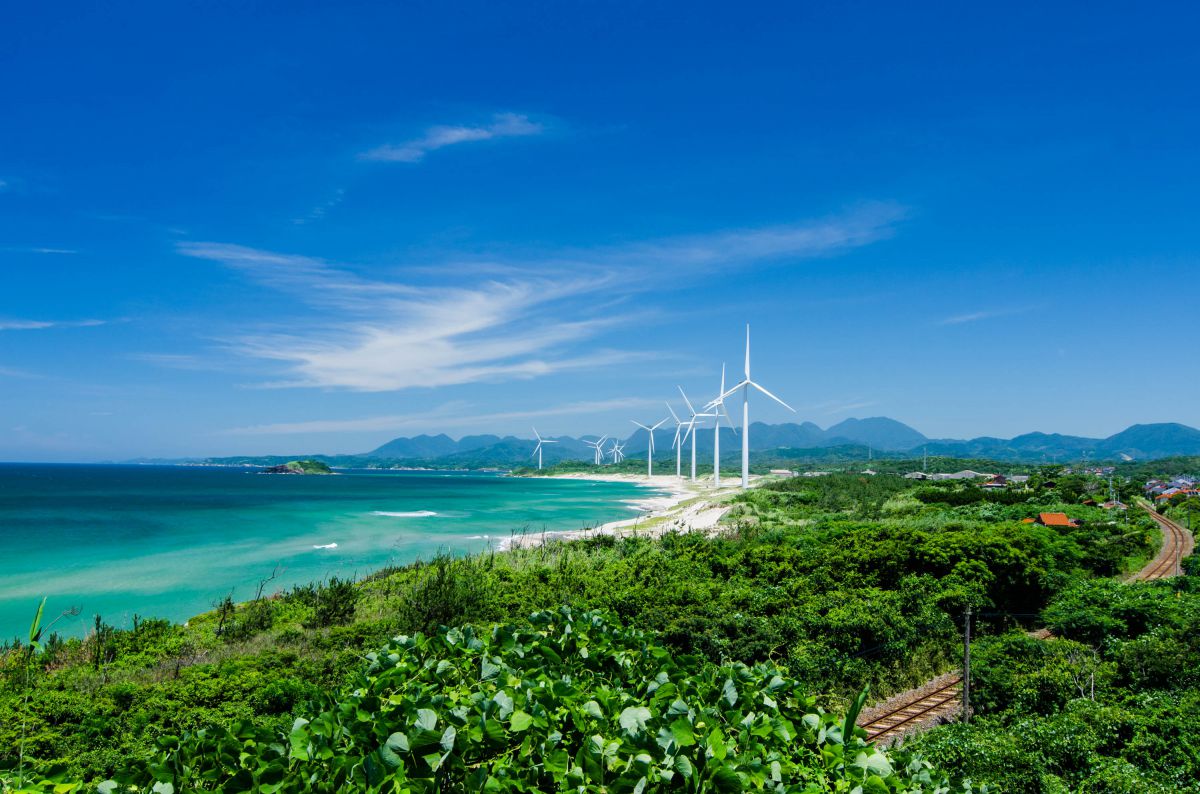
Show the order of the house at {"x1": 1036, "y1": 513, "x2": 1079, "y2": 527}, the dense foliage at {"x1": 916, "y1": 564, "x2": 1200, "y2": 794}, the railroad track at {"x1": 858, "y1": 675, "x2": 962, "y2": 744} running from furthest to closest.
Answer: the house at {"x1": 1036, "y1": 513, "x2": 1079, "y2": 527}
the railroad track at {"x1": 858, "y1": 675, "x2": 962, "y2": 744}
the dense foliage at {"x1": 916, "y1": 564, "x2": 1200, "y2": 794}

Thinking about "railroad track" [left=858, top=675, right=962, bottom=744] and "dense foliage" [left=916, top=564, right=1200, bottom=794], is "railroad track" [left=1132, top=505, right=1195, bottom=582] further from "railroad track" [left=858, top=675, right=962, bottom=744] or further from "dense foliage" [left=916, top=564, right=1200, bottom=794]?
"railroad track" [left=858, top=675, right=962, bottom=744]

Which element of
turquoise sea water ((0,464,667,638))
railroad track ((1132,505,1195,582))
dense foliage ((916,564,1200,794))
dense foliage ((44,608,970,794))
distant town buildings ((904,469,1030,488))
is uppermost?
dense foliage ((44,608,970,794))

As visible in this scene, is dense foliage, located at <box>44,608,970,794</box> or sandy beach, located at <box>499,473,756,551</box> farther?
sandy beach, located at <box>499,473,756,551</box>

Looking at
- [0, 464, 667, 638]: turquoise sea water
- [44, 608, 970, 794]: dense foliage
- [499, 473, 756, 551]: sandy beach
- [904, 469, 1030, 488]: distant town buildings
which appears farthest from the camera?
[904, 469, 1030, 488]: distant town buildings

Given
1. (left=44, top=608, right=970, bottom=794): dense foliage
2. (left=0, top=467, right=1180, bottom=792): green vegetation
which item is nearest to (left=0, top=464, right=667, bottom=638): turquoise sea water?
(left=0, top=467, right=1180, bottom=792): green vegetation

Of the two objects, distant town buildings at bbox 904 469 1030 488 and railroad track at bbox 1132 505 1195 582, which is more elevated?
distant town buildings at bbox 904 469 1030 488

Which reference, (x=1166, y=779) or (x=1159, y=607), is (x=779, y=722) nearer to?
(x=1166, y=779)

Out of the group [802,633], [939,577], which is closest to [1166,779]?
[802,633]
